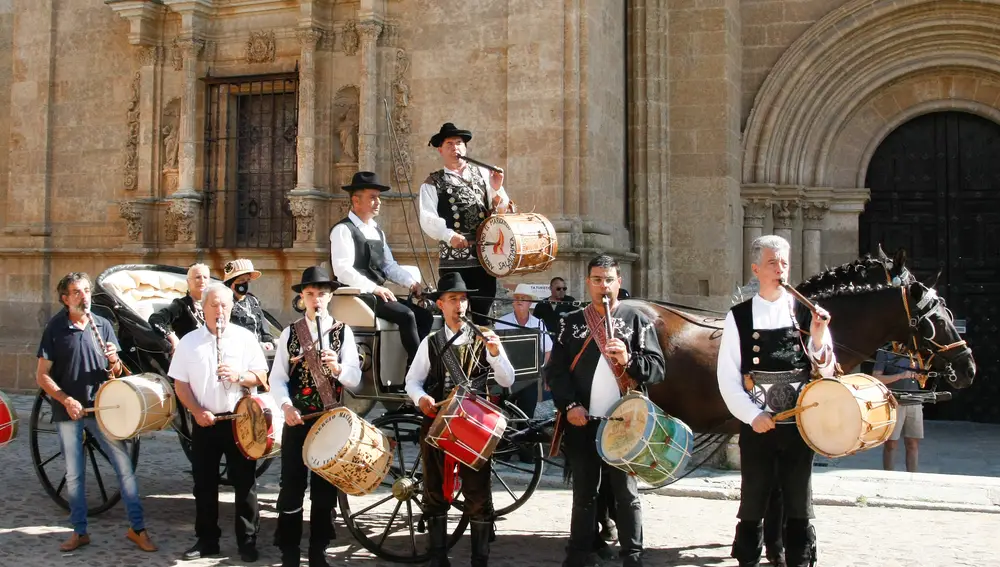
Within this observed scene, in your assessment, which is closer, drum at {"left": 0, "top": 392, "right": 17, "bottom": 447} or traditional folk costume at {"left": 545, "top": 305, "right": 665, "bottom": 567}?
traditional folk costume at {"left": 545, "top": 305, "right": 665, "bottom": 567}

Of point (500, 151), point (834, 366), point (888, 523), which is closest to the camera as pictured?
point (834, 366)

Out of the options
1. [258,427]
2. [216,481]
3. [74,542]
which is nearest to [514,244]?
[258,427]

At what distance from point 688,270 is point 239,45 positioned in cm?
619

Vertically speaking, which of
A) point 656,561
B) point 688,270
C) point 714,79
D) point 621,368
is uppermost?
point 714,79

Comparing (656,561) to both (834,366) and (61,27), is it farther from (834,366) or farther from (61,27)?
(61,27)

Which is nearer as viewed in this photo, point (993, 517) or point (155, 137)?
point (993, 517)

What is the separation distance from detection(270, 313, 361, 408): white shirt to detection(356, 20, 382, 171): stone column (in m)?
5.87

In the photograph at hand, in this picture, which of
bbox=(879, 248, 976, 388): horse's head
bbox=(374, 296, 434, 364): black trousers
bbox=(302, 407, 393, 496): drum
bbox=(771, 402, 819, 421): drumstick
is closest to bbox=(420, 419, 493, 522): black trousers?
bbox=(302, 407, 393, 496): drum

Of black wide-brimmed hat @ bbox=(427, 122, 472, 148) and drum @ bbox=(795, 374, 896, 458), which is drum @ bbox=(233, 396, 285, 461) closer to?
black wide-brimmed hat @ bbox=(427, 122, 472, 148)

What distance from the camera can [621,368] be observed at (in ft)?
19.1

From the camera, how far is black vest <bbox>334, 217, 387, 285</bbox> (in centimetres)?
700

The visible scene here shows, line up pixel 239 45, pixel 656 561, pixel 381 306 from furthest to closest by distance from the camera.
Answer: pixel 239 45
pixel 381 306
pixel 656 561

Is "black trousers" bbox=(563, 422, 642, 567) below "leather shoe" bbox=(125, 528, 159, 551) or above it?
above

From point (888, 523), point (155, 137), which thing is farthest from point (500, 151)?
point (888, 523)
